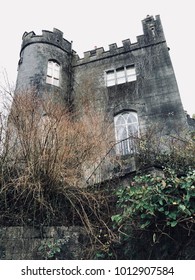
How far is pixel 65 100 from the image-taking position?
12.9 metres

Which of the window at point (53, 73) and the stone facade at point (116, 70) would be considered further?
the window at point (53, 73)

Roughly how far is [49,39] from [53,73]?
2168 mm

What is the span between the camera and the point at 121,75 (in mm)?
13086

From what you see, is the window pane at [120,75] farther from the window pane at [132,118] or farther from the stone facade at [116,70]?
the window pane at [132,118]

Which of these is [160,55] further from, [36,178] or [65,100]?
[36,178]

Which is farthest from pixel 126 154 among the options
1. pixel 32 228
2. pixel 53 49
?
pixel 53 49

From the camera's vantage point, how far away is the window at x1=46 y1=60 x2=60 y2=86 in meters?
13.1

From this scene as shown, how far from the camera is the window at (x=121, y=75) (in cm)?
1284

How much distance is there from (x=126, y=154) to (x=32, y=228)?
202 inches

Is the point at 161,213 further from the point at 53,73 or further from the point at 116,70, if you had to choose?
the point at 53,73

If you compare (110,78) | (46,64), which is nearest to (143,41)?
(110,78)

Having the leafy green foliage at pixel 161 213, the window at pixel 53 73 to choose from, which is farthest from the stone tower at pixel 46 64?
the leafy green foliage at pixel 161 213

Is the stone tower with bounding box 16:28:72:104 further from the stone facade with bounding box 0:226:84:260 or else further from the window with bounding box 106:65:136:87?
the stone facade with bounding box 0:226:84:260

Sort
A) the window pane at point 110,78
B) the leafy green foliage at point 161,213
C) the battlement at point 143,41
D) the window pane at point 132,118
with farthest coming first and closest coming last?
1. the battlement at point 143,41
2. the window pane at point 110,78
3. the window pane at point 132,118
4. the leafy green foliage at point 161,213
